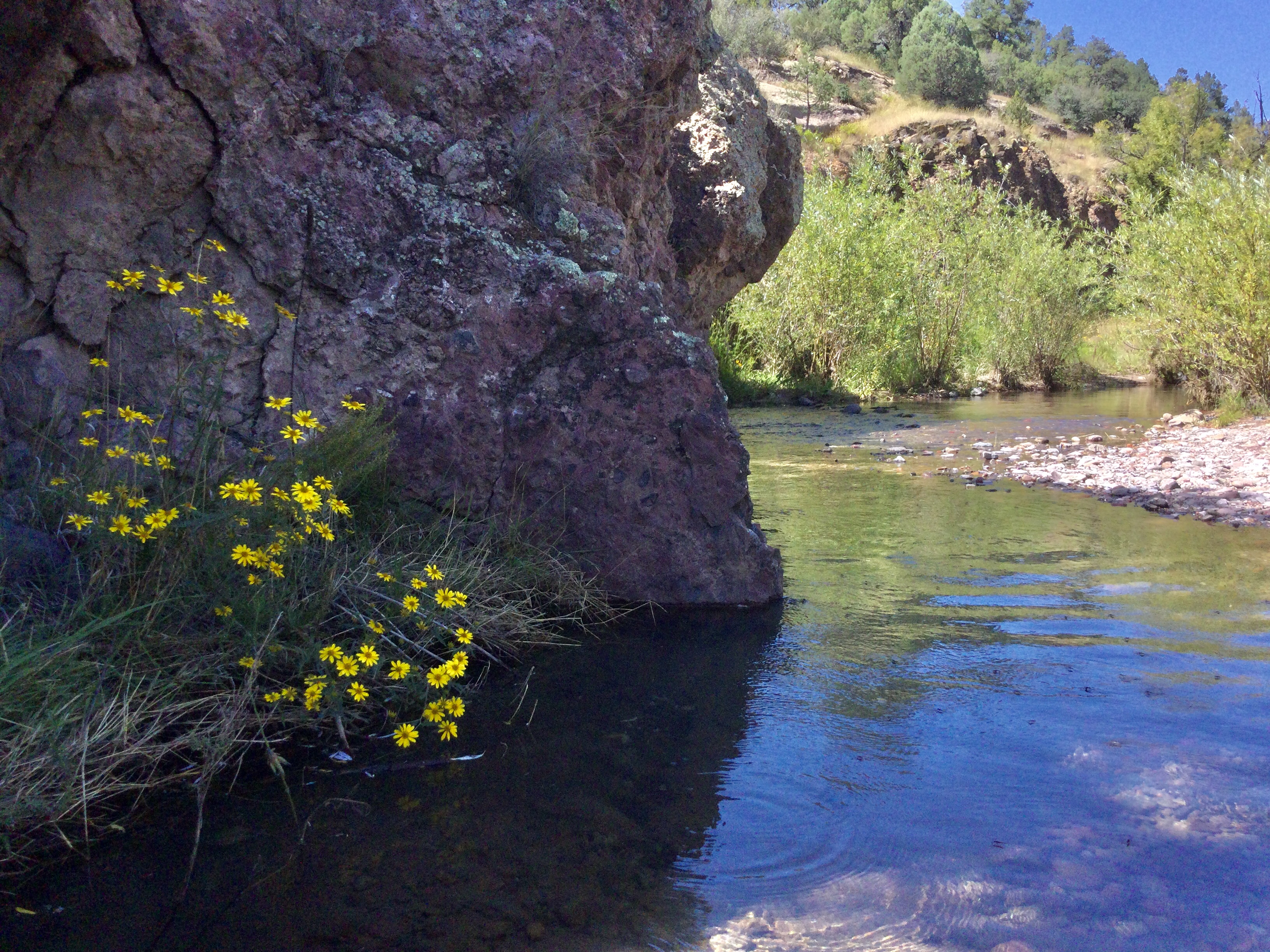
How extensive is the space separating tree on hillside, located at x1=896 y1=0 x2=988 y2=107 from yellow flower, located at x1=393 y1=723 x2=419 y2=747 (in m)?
43.2

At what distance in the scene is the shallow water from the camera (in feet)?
6.99

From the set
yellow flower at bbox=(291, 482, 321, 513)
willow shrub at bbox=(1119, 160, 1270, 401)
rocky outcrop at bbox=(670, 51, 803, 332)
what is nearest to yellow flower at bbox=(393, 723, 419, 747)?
yellow flower at bbox=(291, 482, 321, 513)

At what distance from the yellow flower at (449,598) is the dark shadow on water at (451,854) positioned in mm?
400

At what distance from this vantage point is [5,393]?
3400mm

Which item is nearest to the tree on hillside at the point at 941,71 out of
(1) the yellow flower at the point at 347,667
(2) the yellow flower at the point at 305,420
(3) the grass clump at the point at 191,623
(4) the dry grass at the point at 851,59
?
(4) the dry grass at the point at 851,59

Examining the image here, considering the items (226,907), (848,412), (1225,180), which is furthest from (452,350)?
(1225,180)

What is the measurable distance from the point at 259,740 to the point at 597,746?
0.98 metres

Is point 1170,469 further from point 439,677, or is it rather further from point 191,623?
point 191,623

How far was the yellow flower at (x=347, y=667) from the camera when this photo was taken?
2.70 metres

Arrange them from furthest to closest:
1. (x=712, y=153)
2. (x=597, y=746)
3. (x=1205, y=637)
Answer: (x=712, y=153) → (x=1205, y=637) → (x=597, y=746)

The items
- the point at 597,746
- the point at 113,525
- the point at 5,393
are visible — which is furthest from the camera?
the point at 5,393

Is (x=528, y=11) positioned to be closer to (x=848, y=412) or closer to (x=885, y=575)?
(x=885, y=575)

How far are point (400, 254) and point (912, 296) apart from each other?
1613 centimetres

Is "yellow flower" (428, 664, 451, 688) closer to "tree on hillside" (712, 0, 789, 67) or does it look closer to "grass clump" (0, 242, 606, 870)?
A: "grass clump" (0, 242, 606, 870)
